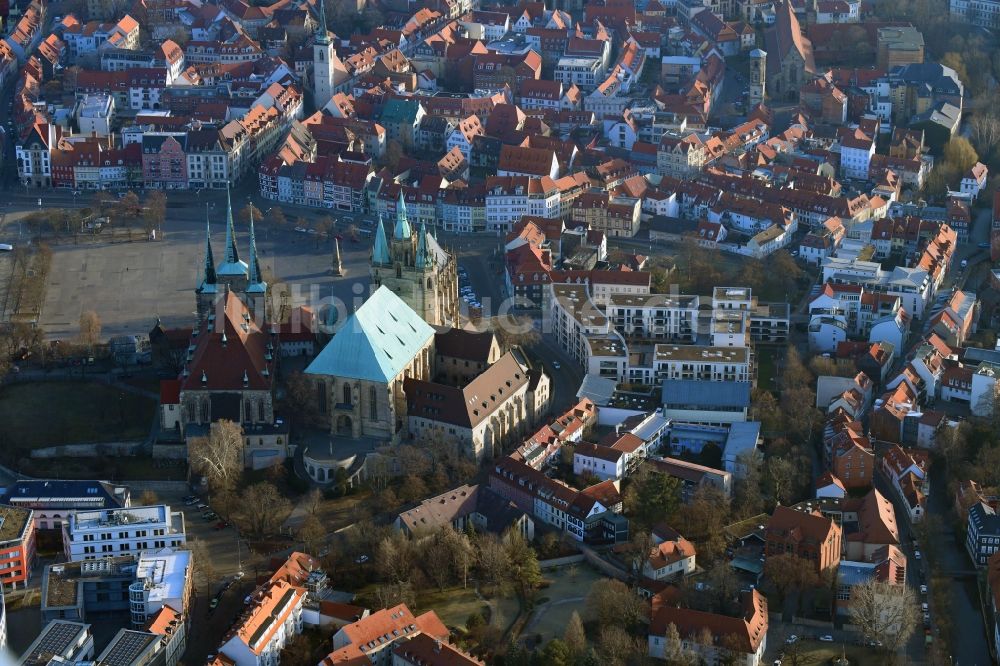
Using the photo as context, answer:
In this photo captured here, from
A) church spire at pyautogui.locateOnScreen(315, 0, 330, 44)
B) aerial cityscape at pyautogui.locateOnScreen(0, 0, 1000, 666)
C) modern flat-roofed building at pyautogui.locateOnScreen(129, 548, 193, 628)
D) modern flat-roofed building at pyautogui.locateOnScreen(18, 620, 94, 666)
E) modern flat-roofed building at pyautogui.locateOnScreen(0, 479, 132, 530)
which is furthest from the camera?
church spire at pyautogui.locateOnScreen(315, 0, 330, 44)

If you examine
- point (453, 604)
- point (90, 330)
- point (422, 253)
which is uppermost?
point (422, 253)

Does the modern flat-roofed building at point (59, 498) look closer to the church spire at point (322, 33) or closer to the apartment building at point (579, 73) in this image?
the church spire at point (322, 33)

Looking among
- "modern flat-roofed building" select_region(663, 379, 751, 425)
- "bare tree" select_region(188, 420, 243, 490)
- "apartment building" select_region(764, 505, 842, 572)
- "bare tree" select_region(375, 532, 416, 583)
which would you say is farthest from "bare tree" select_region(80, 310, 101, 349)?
"apartment building" select_region(764, 505, 842, 572)

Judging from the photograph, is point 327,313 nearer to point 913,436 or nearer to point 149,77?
point 913,436

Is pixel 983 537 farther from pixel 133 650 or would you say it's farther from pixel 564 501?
pixel 133 650

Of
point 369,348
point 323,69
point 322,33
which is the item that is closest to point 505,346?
point 369,348

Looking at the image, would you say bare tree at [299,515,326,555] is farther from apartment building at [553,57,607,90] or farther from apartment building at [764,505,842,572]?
apartment building at [553,57,607,90]

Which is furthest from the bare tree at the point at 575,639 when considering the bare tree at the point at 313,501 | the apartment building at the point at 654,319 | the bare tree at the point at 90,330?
the bare tree at the point at 90,330
